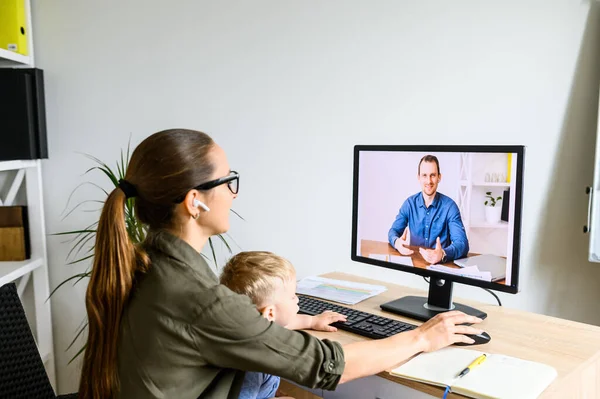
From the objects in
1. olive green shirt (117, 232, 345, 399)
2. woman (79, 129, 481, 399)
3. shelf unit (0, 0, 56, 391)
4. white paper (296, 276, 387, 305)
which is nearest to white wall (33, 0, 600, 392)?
shelf unit (0, 0, 56, 391)

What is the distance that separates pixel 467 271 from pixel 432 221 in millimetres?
164

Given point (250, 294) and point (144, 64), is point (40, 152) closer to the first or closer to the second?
point (144, 64)

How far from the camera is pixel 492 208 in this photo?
1.45 m

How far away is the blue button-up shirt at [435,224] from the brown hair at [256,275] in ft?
1.33

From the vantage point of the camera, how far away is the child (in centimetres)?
135

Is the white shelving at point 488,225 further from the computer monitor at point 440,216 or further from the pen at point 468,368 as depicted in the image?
the pen at point 468,368

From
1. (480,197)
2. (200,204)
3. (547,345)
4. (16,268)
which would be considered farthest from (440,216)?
(16,268)

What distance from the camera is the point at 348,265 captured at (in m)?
2.62

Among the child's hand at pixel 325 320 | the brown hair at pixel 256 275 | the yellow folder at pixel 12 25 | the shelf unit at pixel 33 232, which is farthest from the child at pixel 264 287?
the yellow folder at pixel 12 25

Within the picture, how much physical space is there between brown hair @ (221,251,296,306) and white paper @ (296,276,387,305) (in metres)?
0.41

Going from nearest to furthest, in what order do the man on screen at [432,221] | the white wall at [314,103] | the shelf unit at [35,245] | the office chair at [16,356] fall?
1. the office chair at [16,356]
2. the man on screen at [432,221]
3. the white wall at [314,103]
4. the shelf unit at [35,245]

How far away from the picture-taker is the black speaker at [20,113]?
2.36 meters

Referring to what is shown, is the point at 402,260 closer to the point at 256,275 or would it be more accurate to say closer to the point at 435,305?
the point at 435,305

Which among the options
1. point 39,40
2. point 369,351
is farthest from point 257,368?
point 39,40
